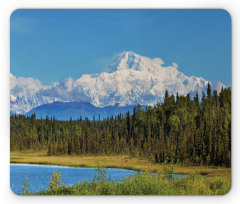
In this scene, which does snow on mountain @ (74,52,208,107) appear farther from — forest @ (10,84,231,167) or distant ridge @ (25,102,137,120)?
forest @ (10,84,231,167)

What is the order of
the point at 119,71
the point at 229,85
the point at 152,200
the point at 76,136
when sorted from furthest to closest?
the point at 76,136, the point at 119,71, the point at 229,85, the point at 152,200

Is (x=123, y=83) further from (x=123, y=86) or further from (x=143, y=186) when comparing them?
(x=143, y=186)

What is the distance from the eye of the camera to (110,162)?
9.01 metres

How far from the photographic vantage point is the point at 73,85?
8.66 m

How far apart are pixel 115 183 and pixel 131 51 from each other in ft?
10.5

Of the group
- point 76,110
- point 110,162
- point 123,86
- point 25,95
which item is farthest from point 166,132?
point 25,95

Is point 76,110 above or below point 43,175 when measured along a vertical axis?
above

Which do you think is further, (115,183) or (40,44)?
(40,44)

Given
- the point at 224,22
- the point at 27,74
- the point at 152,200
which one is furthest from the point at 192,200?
the point at 27,74

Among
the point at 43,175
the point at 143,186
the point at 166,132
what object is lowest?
the point at 143,186

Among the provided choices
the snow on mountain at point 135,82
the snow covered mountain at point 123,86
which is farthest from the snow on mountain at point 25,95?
the snow on mountain at point 135,82

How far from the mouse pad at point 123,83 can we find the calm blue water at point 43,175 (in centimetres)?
3

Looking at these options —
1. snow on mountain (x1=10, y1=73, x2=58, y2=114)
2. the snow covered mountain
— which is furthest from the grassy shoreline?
the snow covered mountain

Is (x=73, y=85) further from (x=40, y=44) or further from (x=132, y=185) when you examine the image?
(x=132, y=185)
